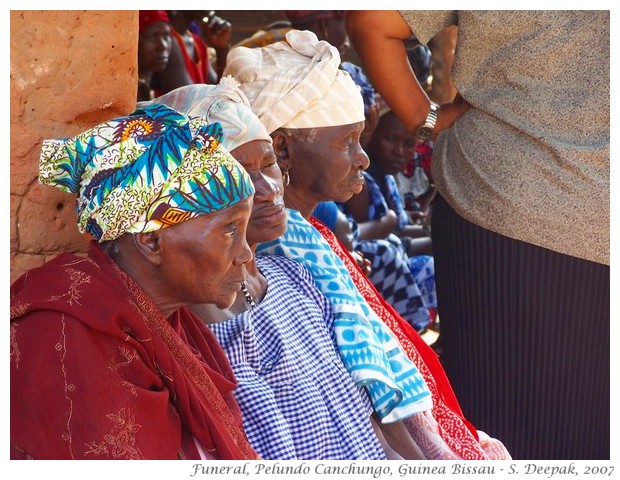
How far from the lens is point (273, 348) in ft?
8.84

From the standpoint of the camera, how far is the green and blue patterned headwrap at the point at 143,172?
2.12 m

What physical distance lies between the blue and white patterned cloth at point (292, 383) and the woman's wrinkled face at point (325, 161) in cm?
39

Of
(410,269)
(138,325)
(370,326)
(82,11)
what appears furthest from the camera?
(410,269)

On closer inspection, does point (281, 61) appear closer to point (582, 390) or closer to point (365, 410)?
point (365, 410)

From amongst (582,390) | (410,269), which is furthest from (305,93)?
(410,269)

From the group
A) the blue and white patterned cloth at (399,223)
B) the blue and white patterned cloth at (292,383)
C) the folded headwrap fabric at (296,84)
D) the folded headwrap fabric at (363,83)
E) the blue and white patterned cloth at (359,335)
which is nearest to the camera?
the blue and white patterned cloth at (292,383)

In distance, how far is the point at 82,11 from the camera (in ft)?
9.00

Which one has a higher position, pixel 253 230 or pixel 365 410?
pixel 253 230

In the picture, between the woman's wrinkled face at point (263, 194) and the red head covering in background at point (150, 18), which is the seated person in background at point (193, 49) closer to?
the red head covering in background at point (150, 18)

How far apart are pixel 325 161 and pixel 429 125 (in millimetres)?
787

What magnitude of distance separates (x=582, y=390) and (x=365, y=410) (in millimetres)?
1342

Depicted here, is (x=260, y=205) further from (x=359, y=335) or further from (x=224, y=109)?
(x=359, y=335)

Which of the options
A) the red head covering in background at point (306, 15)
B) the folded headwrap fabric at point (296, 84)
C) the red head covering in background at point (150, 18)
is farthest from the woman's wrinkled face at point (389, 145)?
the folded headwrap fabric at point (296, 84)

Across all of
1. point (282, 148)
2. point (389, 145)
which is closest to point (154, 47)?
point (389, 145)
